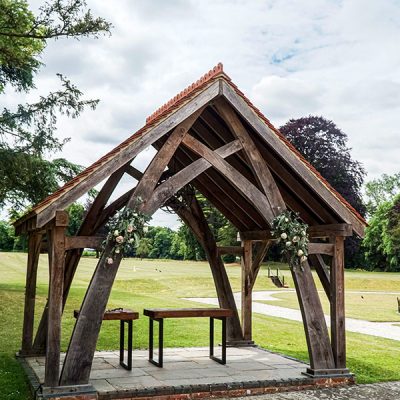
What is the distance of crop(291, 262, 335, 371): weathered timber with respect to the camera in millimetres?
7594

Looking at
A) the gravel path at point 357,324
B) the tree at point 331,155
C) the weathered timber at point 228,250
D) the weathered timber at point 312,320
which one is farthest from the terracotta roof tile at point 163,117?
the tree at point 331,155

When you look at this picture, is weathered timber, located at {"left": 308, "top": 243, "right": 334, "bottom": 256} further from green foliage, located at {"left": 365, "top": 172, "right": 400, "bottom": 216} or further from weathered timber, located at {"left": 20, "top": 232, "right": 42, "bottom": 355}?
green foliage, located at {"left": 365, "top": 172, "right": 400, "bottom": 216}

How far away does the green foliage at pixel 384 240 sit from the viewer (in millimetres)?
45912

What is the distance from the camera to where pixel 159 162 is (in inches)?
276

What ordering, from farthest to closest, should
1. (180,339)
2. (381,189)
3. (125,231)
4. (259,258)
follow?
(381,189)
(180,339)
(259,258)
(125,231)

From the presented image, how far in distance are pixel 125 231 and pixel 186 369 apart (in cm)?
286

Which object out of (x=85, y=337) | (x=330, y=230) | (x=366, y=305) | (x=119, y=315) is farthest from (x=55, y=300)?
(x=366, y=305)

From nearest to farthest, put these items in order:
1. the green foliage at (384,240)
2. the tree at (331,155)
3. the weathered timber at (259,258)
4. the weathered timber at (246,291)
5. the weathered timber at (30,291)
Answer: the weathered timber at (30,291) < the weathered timber at (259,258) < the weathered timber at (246,291) < the tree at (331,155) < the green foliage at (384,240)

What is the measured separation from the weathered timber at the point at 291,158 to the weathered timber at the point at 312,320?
3.35 feet

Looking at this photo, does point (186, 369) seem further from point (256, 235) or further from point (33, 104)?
point (33, 104)

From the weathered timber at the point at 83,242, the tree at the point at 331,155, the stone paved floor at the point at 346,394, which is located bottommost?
the stone paved floor at the point at 346,394

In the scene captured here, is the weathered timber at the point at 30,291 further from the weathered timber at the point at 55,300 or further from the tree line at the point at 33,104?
the weathered timber at the point at 55,300

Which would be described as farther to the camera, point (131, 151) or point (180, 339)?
point (180, 339)

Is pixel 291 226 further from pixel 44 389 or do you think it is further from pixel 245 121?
pixel 44 389
